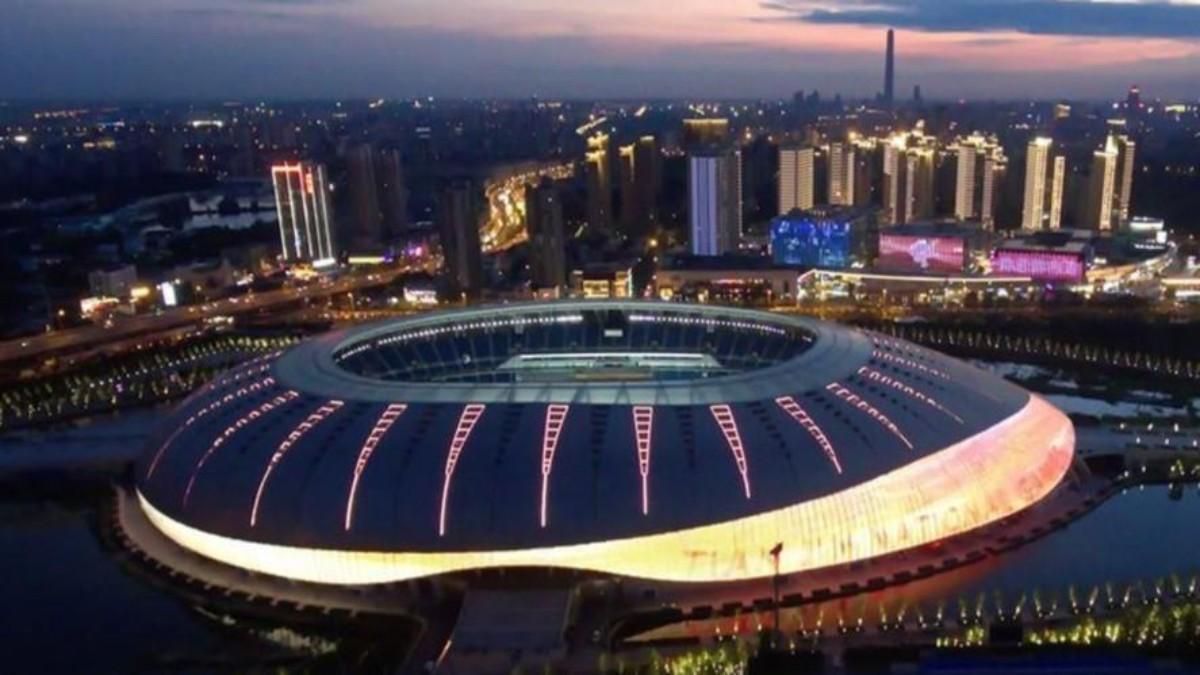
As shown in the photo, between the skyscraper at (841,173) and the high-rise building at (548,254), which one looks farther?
the skyscraper at (841,173)

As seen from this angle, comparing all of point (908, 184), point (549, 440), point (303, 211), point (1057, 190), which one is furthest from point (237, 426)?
point (1057, 190)

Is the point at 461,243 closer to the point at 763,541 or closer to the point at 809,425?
the point at 809,425

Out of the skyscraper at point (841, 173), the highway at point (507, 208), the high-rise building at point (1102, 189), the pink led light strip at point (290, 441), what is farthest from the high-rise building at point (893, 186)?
the pink led light strip at point (290, 441)

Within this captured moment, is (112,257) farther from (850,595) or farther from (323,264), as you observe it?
(850,595)

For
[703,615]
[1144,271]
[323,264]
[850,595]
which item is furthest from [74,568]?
[1144,271]

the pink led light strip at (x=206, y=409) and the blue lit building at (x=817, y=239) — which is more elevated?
the pink led light strip at (x=206, y=409)

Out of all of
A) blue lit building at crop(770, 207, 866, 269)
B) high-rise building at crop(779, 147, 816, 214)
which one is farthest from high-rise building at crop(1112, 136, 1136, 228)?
blue lit building at crop(770, 207, 866, 269)

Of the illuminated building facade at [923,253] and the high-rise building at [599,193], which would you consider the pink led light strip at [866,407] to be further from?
the high-rise building at [599,193]

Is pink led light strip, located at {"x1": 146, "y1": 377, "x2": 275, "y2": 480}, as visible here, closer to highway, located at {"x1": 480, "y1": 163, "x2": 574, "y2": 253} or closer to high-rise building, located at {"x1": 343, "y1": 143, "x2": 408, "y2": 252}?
high-rise building, located at {"x1": 343, "y1": 143, "x2": 408, "y2": 252}
